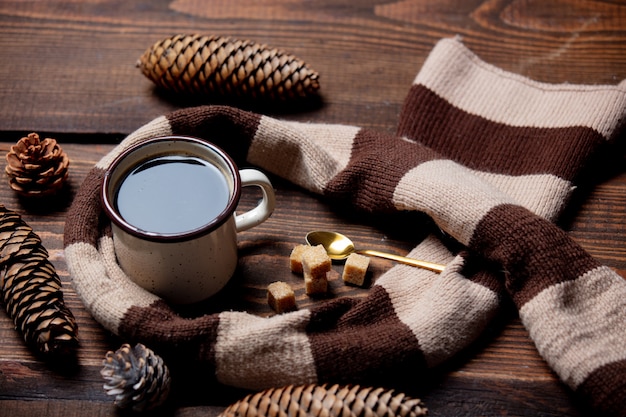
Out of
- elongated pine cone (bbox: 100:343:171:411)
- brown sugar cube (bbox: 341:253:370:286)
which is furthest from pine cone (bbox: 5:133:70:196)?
brown sugar cube (bbox: 341:253:370:286)

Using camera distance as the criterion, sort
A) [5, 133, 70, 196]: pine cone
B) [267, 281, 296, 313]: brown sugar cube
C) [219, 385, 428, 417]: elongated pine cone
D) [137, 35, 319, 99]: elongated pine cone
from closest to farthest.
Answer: [219, 385, 428, 417]: elongated pine cone
[267, 281, 296, 313]: brown sugar cube
[5, 133, 70, 196]: pine cone
[137, 35, 319, 99]: elongated pine cone

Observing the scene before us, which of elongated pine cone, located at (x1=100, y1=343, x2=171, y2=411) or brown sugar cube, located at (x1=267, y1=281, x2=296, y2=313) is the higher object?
brown sugar cube, located at (x1=267, y1=281, x2=296, y2=313)

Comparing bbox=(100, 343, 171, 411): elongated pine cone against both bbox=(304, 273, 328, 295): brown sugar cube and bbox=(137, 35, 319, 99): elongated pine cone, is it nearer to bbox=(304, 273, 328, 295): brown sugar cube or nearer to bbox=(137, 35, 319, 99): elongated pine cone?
bbox=(304, 273, 328, 295): brown sugar cube

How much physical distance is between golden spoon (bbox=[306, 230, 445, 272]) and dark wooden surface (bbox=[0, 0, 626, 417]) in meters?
0.02

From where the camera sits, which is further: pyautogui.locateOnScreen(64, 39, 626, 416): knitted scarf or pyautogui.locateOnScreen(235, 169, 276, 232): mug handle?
pyautogui.locateOnScreen(235, 169, 276, 232): mug handle

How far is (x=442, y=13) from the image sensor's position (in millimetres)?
1367

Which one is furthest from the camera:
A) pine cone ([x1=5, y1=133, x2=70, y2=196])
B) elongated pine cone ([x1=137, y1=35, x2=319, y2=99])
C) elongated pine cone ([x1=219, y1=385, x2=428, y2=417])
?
elongated pine cone ([x1=137, y1=35, x2=319, y2=99])

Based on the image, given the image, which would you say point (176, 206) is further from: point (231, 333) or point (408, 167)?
point (408, 167)

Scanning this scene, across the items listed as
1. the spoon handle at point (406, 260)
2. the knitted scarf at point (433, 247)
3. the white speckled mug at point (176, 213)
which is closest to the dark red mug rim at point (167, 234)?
the white speckled mug at point (176, 213)

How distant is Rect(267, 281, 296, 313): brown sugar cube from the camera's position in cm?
95

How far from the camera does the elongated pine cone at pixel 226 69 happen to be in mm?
1187

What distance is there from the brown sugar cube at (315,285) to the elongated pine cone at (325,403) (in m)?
0.18

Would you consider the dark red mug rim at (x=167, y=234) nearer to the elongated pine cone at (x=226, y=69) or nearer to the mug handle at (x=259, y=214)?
the mug handle at (x=259, y=214)

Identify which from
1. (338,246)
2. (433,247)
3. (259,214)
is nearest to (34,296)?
(259,214)
